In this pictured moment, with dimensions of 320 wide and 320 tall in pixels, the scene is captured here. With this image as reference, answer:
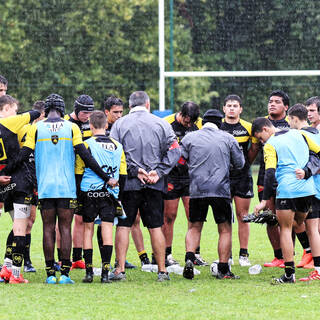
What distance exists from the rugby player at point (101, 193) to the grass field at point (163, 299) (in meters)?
0.34

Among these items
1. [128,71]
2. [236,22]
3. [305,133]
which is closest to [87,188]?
[305,133]

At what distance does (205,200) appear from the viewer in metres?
8.66

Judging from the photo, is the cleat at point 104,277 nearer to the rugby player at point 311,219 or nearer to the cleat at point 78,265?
the cleat at point 78,265

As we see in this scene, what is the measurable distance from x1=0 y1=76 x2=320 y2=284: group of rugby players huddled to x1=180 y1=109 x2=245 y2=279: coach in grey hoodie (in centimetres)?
1

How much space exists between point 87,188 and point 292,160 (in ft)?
7.13

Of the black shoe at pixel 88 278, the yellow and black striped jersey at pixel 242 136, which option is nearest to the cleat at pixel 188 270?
the black shoe at pixel 88 278

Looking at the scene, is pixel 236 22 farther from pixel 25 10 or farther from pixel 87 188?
pixel 87 188

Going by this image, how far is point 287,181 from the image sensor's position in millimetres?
8211

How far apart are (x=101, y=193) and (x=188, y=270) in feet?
4.24

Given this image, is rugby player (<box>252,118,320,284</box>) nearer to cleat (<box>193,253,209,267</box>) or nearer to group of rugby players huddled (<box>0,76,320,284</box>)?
group of rugby players huddled (<box>0,76,320,284</box>)

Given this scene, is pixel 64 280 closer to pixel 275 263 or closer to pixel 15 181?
pixel 15 181

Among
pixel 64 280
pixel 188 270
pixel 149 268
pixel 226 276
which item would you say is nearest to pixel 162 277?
pixel 188 270

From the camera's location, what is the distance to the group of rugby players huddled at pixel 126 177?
8.11 meters

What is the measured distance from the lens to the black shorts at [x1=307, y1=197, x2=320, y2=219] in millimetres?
8578
